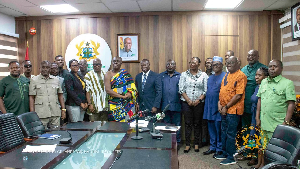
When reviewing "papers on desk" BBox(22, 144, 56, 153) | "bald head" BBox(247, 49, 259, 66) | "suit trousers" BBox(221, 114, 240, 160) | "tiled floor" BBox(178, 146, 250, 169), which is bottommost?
"tiled floor" BBox(178, 146, 250, 169)

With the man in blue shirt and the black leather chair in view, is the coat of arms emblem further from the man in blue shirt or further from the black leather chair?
the black leather chair

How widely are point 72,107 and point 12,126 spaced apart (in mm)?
1577

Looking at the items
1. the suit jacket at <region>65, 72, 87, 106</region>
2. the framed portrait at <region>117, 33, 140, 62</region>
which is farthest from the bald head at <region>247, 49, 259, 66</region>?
the suit jacket at <region>65, 72, 87, 106</region>

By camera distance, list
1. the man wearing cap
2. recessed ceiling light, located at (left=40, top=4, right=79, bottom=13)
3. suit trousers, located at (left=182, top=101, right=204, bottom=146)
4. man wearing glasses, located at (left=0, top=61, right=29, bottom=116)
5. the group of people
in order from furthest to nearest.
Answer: recessed ceiling light, located at (left=40, top=4, right=79, bottom=13)
suit trousers, located at (left=182, top=101, right=204, bottom=146)
the man wearing cap
man wearing glasses, located at (left=0, top=61, right=29, bottom=116)
the group of people

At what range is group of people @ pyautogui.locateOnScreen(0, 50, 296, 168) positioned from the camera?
2.93m

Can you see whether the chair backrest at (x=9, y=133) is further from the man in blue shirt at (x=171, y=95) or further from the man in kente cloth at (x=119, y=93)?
the man in blue shirt at (x=171, y=95)

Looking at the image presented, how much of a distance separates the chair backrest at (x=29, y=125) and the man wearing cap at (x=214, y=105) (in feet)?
8.16

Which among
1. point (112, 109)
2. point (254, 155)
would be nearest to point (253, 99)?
point (254, 155)

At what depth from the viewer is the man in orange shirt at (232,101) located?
10.9 ft

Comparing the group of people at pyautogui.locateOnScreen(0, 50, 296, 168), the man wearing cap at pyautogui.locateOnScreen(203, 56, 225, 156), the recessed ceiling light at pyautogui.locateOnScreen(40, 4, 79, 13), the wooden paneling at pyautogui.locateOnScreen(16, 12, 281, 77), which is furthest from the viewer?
the wooden paneling at pyautogui.locateOnScreen(16, 12, 281, 77)

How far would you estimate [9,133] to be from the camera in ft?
7.13

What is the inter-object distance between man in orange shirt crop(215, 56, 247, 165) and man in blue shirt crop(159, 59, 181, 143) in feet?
2.79

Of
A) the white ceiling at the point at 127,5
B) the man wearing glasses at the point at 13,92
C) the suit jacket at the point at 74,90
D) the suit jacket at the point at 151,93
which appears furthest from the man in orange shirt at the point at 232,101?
the man wearing glasses at the point at 13,92

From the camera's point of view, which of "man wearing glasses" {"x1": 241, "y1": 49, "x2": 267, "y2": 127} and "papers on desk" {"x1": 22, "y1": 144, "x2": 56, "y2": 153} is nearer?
"papers on desk" {"x1": 22, "y1": 144, "x2": 56, "y2": 153}
